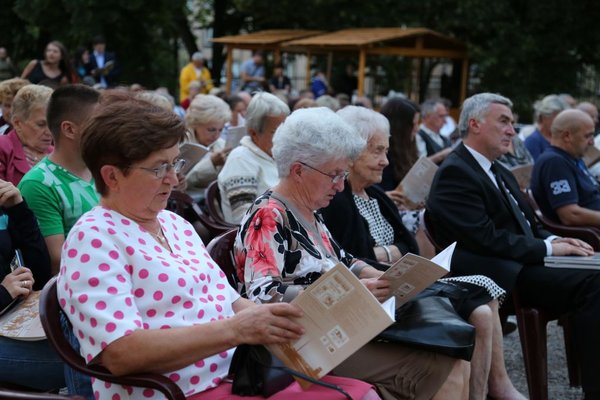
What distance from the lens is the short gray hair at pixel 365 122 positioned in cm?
470

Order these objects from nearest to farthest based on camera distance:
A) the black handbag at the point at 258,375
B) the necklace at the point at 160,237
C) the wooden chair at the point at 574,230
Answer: the black handbag at the point at 258,375 → the necklace at the point at 160,237 → the wooden chair at the point at 574,230

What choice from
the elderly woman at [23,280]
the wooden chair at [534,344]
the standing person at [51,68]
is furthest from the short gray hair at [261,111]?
the standing person at [51,68]

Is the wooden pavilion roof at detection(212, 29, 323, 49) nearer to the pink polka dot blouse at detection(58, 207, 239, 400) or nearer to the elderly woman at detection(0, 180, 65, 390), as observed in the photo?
the elderly woman at detection(0, 180, 65, 390)

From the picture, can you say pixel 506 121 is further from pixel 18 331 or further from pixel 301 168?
pixel 18 331

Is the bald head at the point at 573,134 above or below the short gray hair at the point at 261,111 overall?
below

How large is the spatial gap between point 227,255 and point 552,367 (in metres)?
2.96

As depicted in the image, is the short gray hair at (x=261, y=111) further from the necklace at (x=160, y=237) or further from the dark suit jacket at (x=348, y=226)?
the necklace at (x=160, y=237)

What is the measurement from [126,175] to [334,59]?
21.1 metres

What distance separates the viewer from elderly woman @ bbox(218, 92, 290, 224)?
545 centimetres

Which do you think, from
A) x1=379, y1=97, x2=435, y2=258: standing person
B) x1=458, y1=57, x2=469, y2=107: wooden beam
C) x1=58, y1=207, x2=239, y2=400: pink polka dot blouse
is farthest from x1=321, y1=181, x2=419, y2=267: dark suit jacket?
x1=458, y1=57, x2=469, y2=107: wooden beam

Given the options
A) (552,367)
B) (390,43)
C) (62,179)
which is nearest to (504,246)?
(552,367)

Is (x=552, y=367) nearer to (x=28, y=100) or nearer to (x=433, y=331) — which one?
(x=433, y=331)

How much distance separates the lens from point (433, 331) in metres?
3.15

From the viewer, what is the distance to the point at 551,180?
19.2ft
